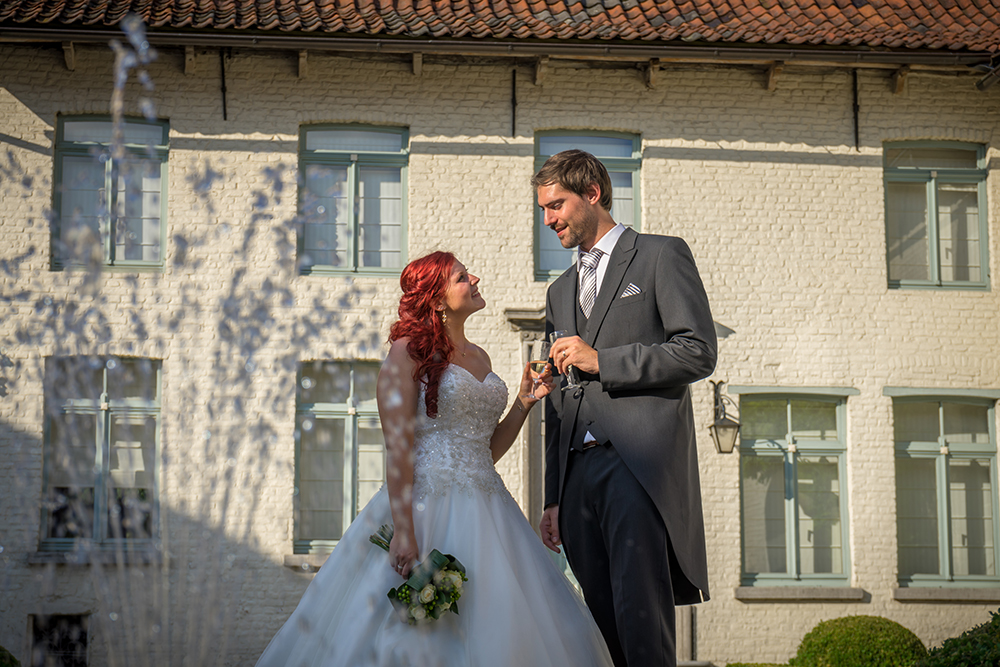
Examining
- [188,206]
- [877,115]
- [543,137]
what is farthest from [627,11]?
[188,206]

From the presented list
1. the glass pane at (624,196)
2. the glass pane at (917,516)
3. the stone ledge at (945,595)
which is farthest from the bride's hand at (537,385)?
the glass pane at (917,516)

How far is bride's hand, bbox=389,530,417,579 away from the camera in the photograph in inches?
131

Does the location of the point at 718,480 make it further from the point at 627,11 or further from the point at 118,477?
the point at 118,477

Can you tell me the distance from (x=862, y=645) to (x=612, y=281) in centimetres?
669

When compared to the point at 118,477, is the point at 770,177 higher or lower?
higher

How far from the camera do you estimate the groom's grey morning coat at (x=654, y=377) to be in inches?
123

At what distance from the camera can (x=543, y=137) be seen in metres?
9.98

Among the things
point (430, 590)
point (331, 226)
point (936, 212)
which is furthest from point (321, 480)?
point (936, 212)

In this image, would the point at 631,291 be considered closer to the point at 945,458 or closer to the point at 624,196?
the point at 624,196

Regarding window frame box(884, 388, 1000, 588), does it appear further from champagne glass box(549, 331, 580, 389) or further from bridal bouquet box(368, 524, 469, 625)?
bridal bouquet box(368, 524, 469, 625)

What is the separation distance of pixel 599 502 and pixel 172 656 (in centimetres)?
630

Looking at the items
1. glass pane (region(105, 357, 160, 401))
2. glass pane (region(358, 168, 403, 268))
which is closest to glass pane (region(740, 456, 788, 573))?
glass pane (region(358, 168, 403, 268))

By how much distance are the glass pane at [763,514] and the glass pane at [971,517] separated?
1.90 meters

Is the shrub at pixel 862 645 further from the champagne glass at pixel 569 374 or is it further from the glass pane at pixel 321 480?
the champagne glass at pixel 569 374
